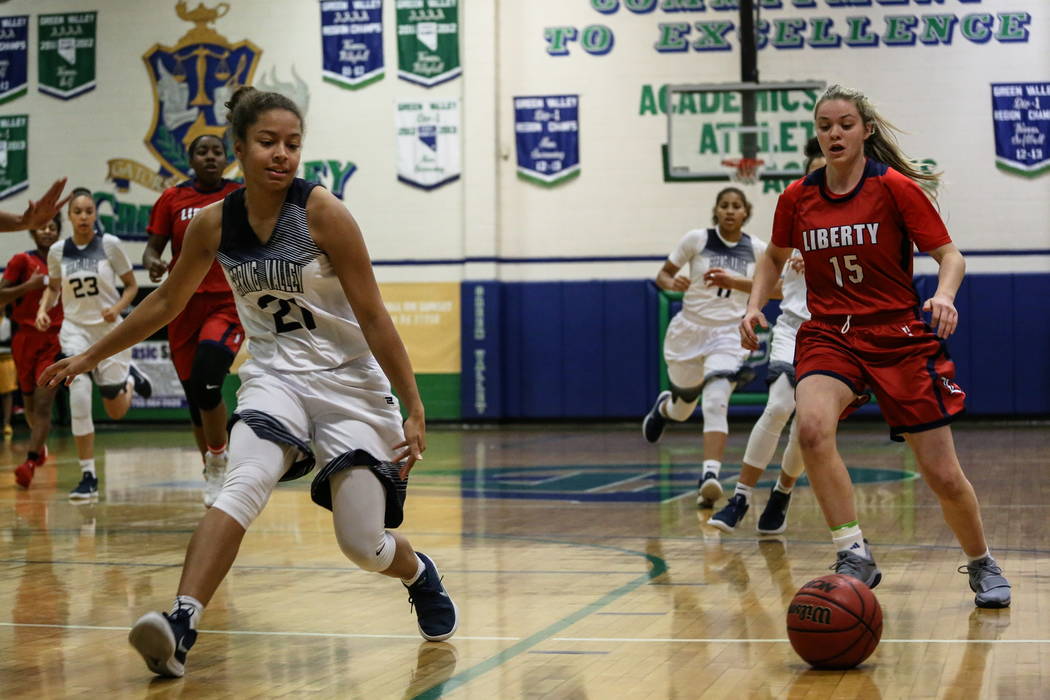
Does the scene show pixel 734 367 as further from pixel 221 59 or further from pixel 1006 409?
pixel 221 59

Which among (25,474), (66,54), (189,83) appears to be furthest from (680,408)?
(66,54)

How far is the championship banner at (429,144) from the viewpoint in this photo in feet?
53.8

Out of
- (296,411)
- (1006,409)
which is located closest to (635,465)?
(1006,409)

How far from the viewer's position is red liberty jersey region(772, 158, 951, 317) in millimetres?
4695

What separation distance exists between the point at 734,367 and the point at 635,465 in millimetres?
2774

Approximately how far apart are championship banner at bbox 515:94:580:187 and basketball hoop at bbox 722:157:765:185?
275 cm

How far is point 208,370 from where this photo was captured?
288 inches

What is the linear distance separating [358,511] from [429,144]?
42.0ft

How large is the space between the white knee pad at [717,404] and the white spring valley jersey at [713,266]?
44 centimetres

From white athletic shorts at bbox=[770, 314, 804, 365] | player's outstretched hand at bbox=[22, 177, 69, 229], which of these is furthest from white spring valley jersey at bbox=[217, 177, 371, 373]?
white athletic shorts at bbox=[770, 314, 804, 365]

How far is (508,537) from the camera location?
6922 mm

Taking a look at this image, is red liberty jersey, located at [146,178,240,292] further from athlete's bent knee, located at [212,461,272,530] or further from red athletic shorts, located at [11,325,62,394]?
athlete's bent knee, located at [212,461,272,530]

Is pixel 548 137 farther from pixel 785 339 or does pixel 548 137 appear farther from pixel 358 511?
pixel 358 511

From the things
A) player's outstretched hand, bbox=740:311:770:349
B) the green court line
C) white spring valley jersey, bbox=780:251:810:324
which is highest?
white spring valley jersey, bbox=780:251:810:324
